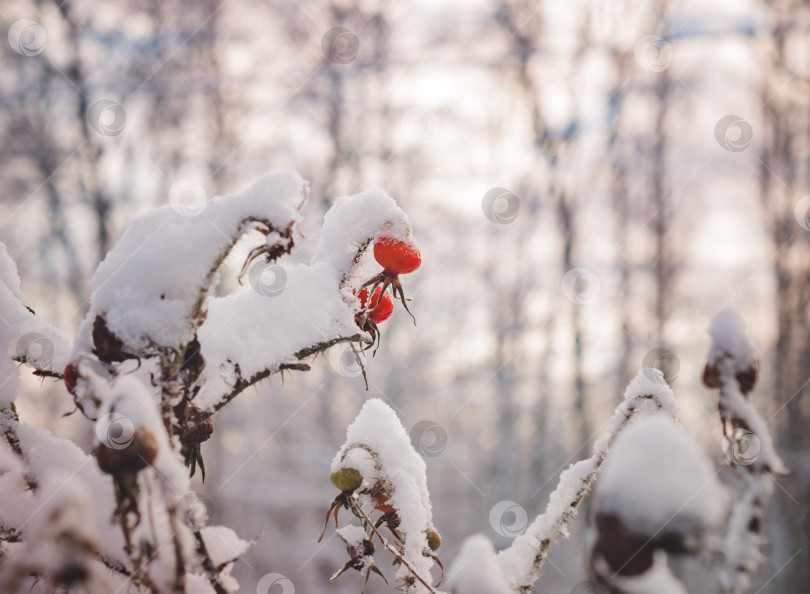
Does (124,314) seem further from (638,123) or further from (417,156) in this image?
(638,123)

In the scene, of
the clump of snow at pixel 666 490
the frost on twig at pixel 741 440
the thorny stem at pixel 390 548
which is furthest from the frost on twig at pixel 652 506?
the thorny stem at pixel 390 548

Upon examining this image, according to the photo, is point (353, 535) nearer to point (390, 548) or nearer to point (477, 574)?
point (390, 548)

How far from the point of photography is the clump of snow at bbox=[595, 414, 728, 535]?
1.22 feet

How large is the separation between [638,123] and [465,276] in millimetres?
3688

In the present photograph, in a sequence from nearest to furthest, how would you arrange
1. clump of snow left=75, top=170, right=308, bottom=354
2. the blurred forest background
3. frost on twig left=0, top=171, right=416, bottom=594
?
frost on twig left=0, top=171, right=416, bottom=594
clump of snow left=75, top=170, right=308, bottom=354
the blurred forest background

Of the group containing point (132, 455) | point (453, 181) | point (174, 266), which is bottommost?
point (132, 455)

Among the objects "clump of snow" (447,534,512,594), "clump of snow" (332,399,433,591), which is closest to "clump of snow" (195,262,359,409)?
"clump of snow" (332,399,433,591)

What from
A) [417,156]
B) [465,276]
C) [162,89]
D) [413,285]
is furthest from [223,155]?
[465,276]

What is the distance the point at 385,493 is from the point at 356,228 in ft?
1.16

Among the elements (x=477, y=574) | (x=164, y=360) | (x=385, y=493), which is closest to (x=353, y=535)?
(x=385, y=493)

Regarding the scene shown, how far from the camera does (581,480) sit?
68 centimetres

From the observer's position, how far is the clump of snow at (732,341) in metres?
0.66

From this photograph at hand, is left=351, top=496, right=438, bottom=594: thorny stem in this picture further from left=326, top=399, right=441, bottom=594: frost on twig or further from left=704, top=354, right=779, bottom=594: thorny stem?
left=704, top=354, right=779, bottom=594: thorny stem

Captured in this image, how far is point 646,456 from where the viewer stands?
0.39 metres
